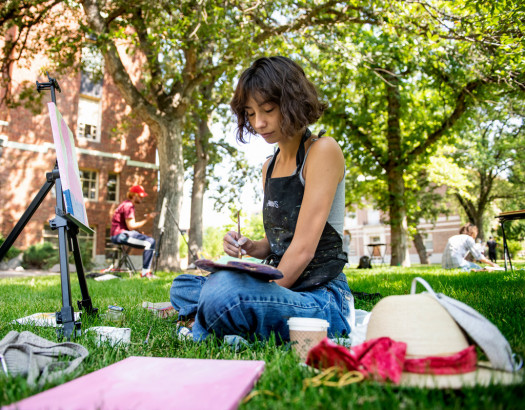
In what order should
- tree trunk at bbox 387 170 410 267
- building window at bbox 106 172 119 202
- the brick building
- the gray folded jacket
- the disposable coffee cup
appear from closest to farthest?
1. the gray folded jacket
2. the disposable coffee cup
3. tree trunk at bbox 387 170 410 267
4. the brick building
5. building window at bbox 106 172 119 202

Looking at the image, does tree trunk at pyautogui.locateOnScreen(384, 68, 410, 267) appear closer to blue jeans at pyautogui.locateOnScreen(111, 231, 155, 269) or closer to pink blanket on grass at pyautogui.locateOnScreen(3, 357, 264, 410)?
blue jeans at pyautogui.locateOnScreen(111, 231, 155, 269)

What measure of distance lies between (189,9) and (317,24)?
2.71m

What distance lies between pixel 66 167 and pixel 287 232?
138cm

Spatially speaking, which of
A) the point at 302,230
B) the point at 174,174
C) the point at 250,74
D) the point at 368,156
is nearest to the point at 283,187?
the point at 302,230

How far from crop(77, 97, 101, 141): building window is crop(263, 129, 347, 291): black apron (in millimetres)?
16611

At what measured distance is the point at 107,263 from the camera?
16.9 metres

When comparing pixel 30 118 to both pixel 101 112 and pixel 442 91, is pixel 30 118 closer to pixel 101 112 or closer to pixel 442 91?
pixel 101 112

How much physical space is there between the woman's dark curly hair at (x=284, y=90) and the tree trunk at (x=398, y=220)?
11661mm

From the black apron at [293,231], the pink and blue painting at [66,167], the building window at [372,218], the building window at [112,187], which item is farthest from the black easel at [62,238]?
the building window at [372,218]

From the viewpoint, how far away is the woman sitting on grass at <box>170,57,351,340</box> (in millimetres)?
2008

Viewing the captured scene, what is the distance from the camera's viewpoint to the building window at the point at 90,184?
17281 millimetres

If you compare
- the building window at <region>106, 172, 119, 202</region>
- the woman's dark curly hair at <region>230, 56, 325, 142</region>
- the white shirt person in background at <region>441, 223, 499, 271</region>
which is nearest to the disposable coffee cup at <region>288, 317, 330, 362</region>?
the woman's dark curly hair at <region>230, 56, 325, 142</region>

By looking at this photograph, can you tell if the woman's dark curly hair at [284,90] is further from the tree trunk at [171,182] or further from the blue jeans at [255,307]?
the tree trunk at [171,182]

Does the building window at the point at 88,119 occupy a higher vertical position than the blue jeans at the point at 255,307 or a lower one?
higher
